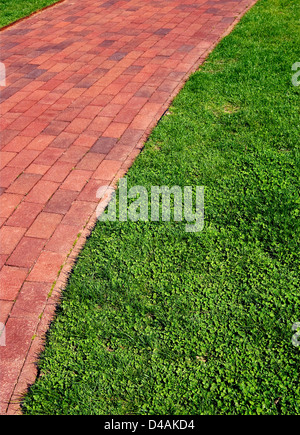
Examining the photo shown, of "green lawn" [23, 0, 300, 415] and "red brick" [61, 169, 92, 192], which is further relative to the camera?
"red brick" [61, 169, 92, 192]

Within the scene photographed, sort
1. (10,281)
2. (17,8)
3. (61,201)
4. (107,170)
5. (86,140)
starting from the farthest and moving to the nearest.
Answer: (17,8)
(86,140)
(107,170)
(61,201)
(10,281)

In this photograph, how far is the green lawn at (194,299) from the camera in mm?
2365

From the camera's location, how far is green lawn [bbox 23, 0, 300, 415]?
2.37 metres

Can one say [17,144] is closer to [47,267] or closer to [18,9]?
[47,267]

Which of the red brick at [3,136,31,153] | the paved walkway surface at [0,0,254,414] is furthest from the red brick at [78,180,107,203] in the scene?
the red brick at [3,136,31,153]

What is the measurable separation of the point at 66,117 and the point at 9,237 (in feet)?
7.10

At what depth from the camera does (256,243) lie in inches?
126

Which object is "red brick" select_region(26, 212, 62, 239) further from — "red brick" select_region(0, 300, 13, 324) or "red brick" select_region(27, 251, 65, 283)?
"red brick" select_region(0, 300, 13, 324)

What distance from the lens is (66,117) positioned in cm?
509

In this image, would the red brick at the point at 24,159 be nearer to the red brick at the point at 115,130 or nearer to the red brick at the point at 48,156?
the red brick at the point at 48,156

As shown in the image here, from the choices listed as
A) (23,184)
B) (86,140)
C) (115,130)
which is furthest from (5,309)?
(115,130)

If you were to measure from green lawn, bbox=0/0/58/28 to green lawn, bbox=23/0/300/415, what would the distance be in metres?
6.20

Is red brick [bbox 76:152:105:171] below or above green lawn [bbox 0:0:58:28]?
below

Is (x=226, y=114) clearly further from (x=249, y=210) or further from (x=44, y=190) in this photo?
(x=44, y=190)
